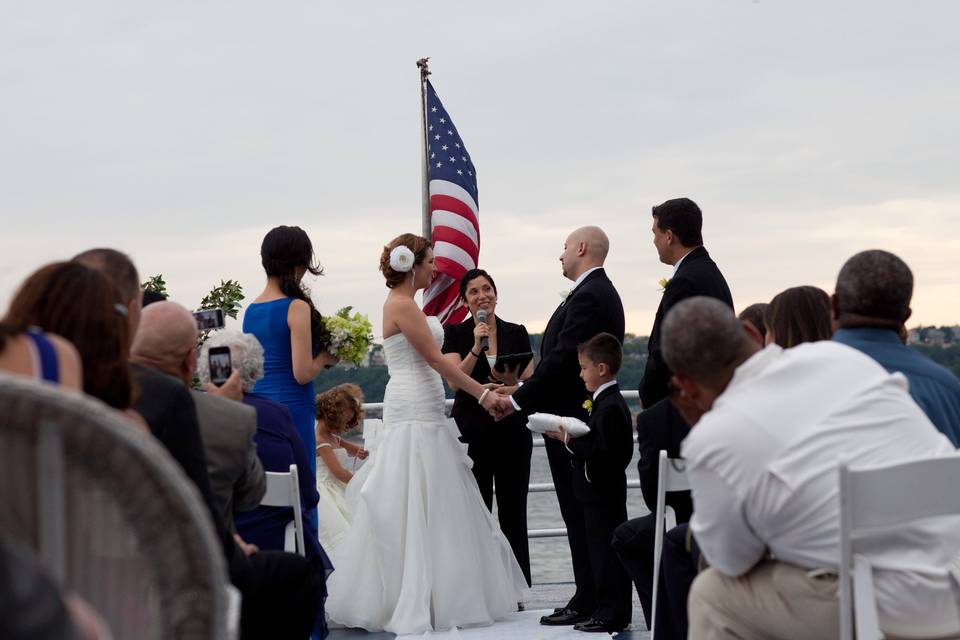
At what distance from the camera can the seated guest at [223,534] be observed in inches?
122

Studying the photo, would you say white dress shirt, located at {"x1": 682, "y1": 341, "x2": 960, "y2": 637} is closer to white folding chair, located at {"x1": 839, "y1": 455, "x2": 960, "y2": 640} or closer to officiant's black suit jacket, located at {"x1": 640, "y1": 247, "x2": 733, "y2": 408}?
white folding chair, located at {"x1": 839, "y1": 455, "x2": 960, "y2": 640}

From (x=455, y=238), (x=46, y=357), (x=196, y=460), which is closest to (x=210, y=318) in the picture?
(x=196, y=460)

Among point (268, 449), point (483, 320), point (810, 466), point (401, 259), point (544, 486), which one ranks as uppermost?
point (401, 259)

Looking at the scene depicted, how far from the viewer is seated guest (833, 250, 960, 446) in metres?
3.67

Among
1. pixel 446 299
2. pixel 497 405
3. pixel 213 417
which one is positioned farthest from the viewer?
pixel 446 299

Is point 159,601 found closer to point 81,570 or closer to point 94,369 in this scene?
point 81,570

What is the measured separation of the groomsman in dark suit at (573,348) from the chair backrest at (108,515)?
4.91 meters

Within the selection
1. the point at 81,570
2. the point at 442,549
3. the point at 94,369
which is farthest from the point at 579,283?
the point at 81,570

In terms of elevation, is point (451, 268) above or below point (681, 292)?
above

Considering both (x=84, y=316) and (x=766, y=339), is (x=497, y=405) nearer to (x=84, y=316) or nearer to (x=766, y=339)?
(x=766, y=339)

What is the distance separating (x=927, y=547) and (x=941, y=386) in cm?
86

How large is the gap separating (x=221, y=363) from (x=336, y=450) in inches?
124

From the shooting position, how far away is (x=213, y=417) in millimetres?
3826

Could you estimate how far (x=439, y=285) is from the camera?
9.67 metres
